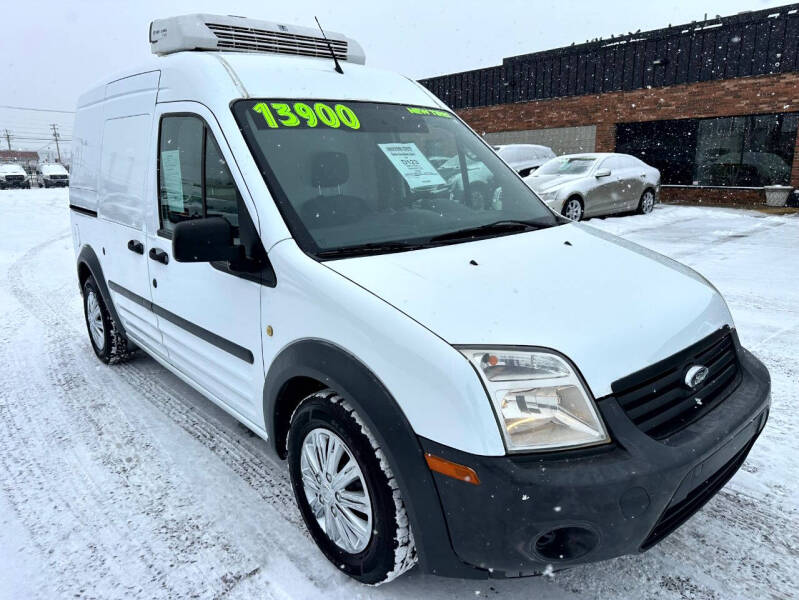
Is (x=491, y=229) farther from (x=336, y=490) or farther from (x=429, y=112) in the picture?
(x=336, y=490)

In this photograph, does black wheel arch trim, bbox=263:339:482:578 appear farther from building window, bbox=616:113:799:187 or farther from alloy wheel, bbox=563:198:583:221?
building window, bbox=616:113:799:187

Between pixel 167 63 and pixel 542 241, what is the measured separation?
7.36 feet

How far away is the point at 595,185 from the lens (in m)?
11.0

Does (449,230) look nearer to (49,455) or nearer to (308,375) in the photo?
(308,375)

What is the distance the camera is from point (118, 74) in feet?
12.4

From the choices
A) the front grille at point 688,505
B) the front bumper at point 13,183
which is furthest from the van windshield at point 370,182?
the front bumper at point 13,183

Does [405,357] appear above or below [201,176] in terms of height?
below

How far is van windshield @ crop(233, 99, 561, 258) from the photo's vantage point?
230 cm

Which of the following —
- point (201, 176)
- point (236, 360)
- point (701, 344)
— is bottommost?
point (236, 360)

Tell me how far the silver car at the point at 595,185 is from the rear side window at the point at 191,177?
8279mm

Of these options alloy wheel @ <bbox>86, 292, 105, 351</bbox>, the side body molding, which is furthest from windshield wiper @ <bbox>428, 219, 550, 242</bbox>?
alloy wheel @ <bbox>86, 292, 105, 351</bbox>

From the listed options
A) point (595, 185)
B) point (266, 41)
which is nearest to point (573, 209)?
point (595, 185)

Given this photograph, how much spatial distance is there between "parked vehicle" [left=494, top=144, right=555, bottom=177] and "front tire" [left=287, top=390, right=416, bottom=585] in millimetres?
13160

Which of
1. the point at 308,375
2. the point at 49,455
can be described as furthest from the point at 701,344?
the point at 49,455
